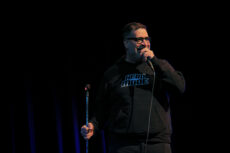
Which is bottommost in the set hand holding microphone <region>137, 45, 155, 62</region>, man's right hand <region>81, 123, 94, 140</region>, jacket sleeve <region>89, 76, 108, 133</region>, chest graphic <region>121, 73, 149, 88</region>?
man's right hand <region>81, 123, 94, 140</region>

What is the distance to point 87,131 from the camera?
5.93 feet

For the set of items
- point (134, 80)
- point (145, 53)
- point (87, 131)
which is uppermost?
point (145, 53)

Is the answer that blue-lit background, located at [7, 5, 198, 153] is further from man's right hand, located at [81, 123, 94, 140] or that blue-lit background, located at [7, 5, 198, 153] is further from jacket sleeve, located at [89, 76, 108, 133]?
man's right hand, located at [81, 123, 94, 140]

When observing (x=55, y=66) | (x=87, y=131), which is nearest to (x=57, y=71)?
(x=55, y=66)

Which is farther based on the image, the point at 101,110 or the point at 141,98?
the point at 101,110

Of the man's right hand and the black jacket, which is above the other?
the black jacket

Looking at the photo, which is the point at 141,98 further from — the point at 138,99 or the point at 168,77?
the point at 168,77

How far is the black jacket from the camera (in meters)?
1.65

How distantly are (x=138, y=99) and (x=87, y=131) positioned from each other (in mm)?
410

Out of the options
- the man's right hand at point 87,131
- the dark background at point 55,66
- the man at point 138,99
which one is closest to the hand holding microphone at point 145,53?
the man at point 138,99

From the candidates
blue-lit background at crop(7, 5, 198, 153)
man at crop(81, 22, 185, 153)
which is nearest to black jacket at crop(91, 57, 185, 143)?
man at crop(81, 22, 185, 153)

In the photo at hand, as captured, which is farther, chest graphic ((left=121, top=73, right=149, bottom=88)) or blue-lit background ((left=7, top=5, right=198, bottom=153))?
blue-lit background ((left=7, top=5, right=198, bottom=153))

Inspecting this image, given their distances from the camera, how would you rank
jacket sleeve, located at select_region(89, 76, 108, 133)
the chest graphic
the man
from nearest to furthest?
1. the man
2. the chest graphic
3. jacket sleeve, located at select_region(89, 76, 108, 133)

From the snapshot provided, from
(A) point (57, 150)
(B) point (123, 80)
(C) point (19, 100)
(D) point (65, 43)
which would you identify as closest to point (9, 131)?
(C) point (19, 100)
